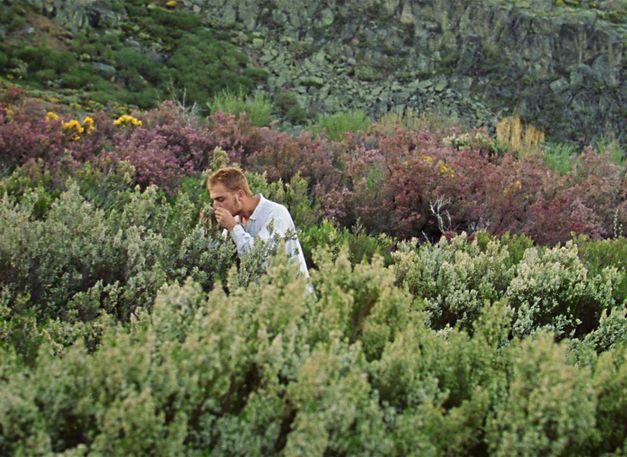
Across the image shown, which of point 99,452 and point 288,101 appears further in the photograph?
point 288,101

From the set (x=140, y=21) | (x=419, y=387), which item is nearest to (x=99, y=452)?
(x=419, y=387)

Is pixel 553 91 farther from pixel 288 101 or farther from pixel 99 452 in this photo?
pixel 99 452

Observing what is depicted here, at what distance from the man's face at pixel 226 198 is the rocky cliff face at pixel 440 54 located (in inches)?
542

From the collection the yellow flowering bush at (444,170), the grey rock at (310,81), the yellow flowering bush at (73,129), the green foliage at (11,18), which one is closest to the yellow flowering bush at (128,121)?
the yellow flowering bush at (73,129)

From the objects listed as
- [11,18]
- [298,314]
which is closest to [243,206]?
[298,314]

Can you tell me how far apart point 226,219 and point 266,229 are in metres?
0.27

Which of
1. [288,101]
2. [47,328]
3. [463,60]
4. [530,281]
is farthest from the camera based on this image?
[463,60]

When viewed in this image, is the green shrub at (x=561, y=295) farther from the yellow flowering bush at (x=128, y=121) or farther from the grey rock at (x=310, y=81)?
the grey rock at (x=310, y=81)

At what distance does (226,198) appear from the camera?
16.1 feet

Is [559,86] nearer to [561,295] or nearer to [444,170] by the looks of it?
[444,170]

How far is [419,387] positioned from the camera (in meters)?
2.33

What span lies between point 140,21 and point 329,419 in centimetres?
1975

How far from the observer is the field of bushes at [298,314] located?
6.77 ft

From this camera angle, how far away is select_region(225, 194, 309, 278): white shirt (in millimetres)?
4395
